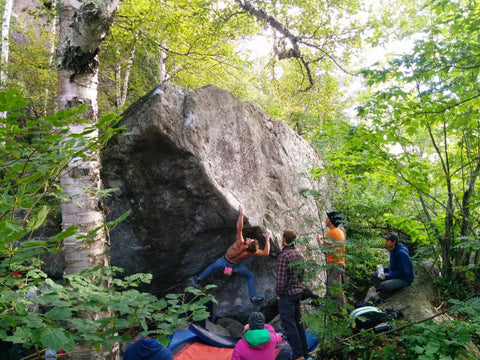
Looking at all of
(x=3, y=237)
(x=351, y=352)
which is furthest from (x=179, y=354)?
(x=3, y=237)

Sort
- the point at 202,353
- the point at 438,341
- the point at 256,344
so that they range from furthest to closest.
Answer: the point at 202,353 < the point at 256,344 < the point at 438,341

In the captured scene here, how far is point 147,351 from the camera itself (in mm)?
3215

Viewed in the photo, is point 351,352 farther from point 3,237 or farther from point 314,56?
point 314,56

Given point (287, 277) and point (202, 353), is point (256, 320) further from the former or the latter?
point (202, 353)

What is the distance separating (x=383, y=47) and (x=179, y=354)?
29.9 feet

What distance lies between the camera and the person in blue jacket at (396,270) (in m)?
5.96

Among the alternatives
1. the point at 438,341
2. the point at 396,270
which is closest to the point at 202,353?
the point at 438,341

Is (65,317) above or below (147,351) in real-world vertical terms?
above

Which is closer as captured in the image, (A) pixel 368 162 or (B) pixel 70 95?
(B) pixel 70 95

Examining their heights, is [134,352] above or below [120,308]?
below

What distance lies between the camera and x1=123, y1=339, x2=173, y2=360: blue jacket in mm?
3218

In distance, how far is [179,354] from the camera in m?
4.87

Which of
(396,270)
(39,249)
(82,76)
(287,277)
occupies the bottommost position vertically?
(396,270)

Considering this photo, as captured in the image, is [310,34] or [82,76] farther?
[310,34]
